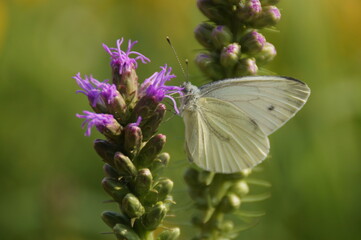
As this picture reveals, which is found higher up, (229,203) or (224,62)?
(224,62)

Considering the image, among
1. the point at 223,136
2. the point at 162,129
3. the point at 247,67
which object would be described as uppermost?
the point at 247,67

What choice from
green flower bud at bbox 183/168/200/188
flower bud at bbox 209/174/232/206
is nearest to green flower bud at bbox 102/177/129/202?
green flower bud at bbox 183/168/200/188

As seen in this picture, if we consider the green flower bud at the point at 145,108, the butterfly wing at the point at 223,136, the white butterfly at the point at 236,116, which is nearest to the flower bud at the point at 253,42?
the white butterfly at the point at 236,116

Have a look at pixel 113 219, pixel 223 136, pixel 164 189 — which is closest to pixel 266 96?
pixel 223 136

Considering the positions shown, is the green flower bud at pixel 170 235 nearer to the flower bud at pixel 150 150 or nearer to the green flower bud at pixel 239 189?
the flower bud at pixel 150 150

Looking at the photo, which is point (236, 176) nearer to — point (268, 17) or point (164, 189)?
point (164, 189)

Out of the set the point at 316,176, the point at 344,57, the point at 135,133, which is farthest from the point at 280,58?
the point at 135,133
